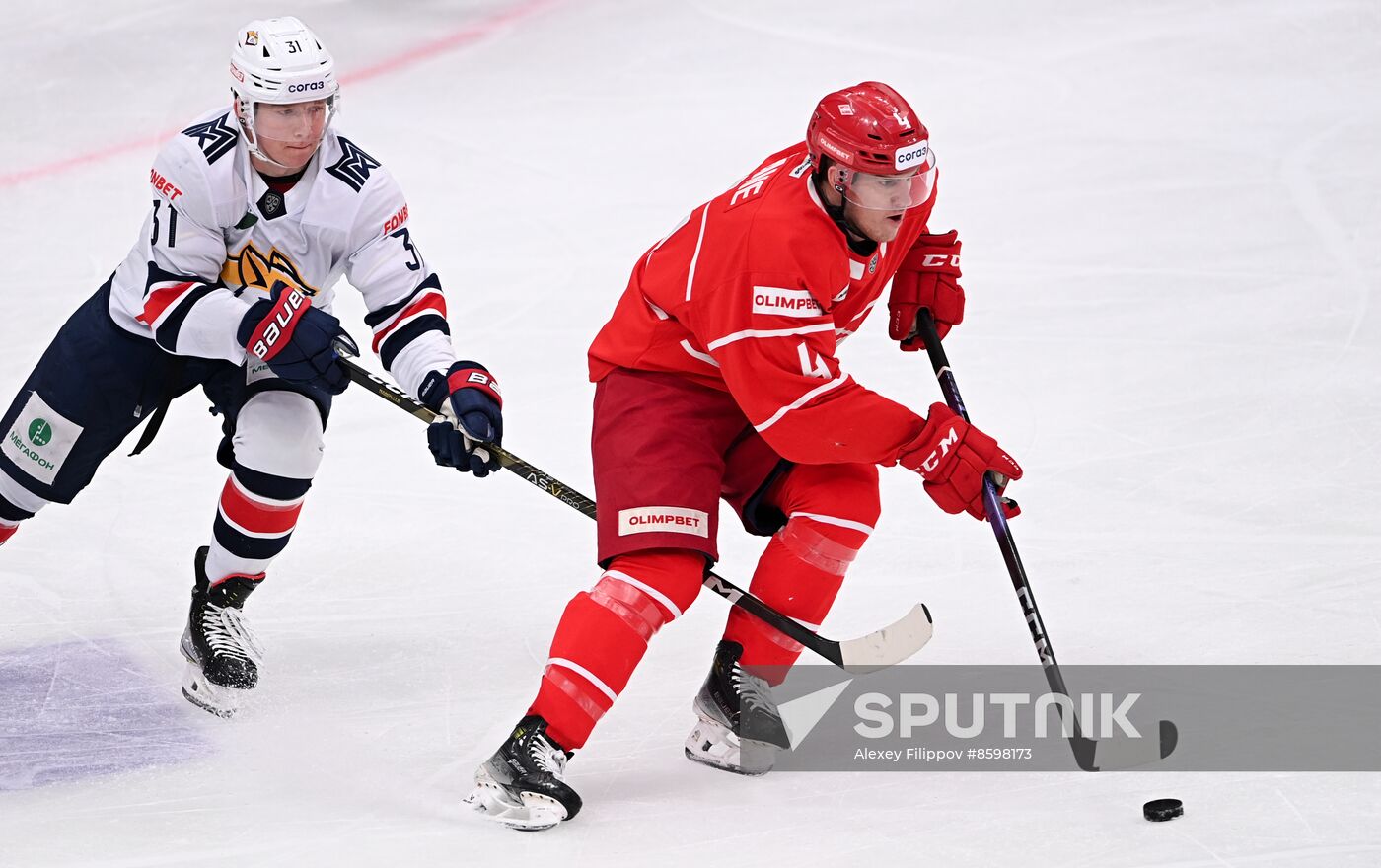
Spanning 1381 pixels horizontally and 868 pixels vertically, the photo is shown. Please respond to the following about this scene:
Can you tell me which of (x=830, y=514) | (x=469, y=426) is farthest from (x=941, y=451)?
(x=469, y=426)

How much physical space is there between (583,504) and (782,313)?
60 centimetres

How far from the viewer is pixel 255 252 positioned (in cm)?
322

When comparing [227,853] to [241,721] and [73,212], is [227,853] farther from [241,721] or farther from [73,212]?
[73,212]

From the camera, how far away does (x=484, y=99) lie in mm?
6961

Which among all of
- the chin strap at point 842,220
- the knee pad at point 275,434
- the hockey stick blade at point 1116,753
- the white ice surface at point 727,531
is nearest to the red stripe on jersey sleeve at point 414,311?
the knee pad at point 275,434

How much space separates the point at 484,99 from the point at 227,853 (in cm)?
473

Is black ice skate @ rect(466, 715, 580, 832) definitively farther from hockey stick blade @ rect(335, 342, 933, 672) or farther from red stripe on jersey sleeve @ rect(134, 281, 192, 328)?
red stripe on jersey sleeve @ rect(134, 281, 192, 328)

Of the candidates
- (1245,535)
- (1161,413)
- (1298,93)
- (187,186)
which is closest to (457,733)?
(187,186)

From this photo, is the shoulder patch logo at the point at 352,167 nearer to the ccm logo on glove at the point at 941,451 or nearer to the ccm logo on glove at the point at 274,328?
the ccm logo on glove at the point at 274,328

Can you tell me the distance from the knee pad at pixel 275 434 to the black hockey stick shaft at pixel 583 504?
196mm

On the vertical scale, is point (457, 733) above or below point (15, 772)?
above

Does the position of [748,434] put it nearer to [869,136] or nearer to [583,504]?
[583,504]

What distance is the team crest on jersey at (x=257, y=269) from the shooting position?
3225 mm

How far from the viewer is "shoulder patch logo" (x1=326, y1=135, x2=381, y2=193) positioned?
323 centimetres
